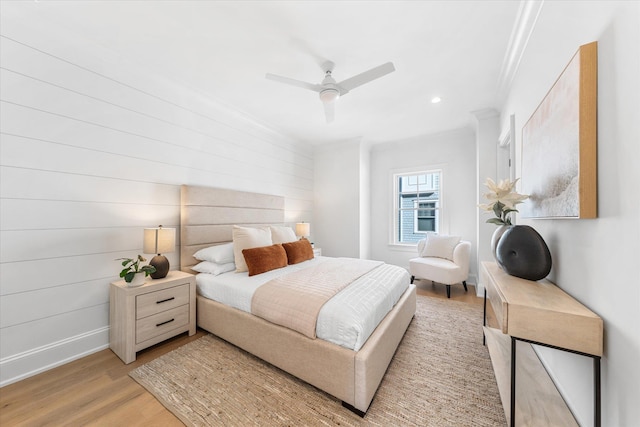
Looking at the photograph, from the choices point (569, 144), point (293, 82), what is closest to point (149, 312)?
point (293, 82)

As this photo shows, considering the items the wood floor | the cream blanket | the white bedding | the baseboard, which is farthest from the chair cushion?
the baseboard

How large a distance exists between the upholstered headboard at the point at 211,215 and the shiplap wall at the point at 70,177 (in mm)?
144

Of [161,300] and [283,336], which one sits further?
[161,300]

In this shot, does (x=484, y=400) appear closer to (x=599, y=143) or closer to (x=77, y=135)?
(x=599, y=143)

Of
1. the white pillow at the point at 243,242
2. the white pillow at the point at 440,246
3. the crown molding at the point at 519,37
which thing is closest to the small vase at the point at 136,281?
the white pillow at the point at 243,242

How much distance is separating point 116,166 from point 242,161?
155cm

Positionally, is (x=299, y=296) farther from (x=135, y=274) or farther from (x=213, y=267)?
(x=135, y=274)

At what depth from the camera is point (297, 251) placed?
2963 mm

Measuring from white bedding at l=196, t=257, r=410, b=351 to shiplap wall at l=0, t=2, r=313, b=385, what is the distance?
85 centimetres

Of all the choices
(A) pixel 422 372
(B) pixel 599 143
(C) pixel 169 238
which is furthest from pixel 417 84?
(C) pixel 169 238

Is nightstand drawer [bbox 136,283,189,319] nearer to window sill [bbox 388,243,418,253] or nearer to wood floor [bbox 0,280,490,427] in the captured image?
wood floor [bbox 0,280,490,427]

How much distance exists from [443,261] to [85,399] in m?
4.22

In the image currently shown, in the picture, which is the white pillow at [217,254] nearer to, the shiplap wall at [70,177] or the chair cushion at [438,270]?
the shiplap wall at [70,177]

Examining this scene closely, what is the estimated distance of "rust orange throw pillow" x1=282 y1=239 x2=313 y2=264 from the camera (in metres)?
2.90
